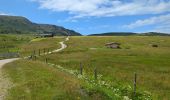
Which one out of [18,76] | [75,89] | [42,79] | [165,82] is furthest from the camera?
[165,82]

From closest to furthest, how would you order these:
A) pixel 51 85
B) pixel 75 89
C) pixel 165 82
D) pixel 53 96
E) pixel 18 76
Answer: pixel 53 96 → pixel 75 89 → pixel 51 85 → pixel 18 76 → pixel 165 82

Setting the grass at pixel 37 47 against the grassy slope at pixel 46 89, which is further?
the grass at pixel 37 47

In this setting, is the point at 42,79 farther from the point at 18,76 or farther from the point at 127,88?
the point at 127,88

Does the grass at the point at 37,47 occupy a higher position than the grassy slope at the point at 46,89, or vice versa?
the grassy slope at the point at 46,89

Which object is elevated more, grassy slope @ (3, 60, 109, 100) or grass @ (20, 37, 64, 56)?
grassy slope @ (3, 60, 109, 100)

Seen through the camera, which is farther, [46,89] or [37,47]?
[37,47]

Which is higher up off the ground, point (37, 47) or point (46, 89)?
point (46, 89)

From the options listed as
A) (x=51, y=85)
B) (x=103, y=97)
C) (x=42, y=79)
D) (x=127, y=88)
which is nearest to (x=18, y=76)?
(x=42, y=79)

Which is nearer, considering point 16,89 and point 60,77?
point 16,89

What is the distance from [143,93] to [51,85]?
858 centimetres

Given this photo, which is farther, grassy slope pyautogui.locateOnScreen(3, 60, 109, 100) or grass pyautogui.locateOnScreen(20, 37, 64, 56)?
grass pyautogui.locateOnScreen(20, 37, 64, 56)

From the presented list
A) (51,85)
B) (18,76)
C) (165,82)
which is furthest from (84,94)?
(165,82)

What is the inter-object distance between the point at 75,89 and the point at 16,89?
14.9 ft

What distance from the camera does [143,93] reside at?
31594mm
